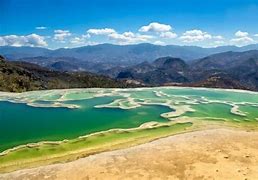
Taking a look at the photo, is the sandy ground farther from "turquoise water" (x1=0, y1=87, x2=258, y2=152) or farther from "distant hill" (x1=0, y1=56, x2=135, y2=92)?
"distant hill" (x1=0, y1=56, x2=135, y2=92)

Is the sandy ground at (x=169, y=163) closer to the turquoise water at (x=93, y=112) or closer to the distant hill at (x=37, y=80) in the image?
the turquoise water at (x=93, y=112)

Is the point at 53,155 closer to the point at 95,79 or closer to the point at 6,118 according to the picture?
the point at 6,118

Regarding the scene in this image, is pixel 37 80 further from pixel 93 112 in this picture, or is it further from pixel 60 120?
pixel 60 120

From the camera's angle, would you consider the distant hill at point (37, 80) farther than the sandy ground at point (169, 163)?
Yes

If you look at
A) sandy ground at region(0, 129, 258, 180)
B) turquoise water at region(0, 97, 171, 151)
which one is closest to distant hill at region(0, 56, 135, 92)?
turquoise water at region(0, 97, 171, 151)

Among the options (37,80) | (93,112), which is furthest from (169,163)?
(37,80)

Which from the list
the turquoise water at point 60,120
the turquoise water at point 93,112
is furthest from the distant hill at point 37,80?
the turquoise water at point 60,120
